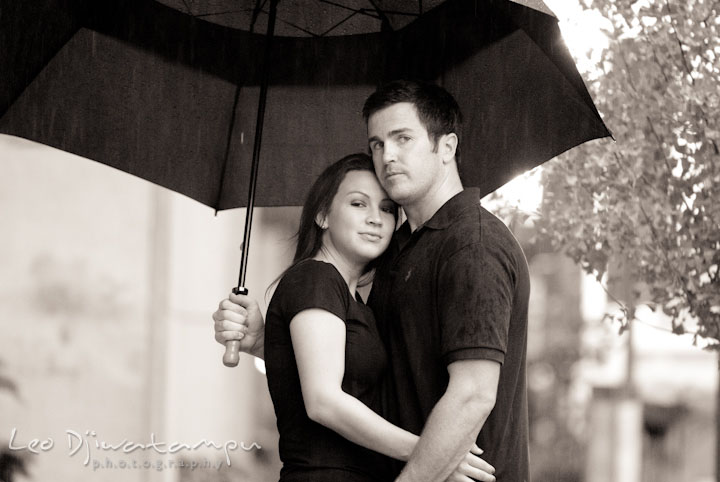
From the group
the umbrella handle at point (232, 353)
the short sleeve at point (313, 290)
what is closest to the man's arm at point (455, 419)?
the short sleeve at point (313, 290)

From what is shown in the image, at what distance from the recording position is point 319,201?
3.72 metres

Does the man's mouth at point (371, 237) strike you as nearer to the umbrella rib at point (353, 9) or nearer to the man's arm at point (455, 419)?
the man's arm at point (455, 419)

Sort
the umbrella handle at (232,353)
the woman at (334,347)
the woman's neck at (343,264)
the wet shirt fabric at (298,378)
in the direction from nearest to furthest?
the woman at (334,347) < the wet shirt fabric at (298,378) < the woman's neck at (343,264) < the umbrella handle at (232,353)

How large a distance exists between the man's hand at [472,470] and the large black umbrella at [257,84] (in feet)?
3.71

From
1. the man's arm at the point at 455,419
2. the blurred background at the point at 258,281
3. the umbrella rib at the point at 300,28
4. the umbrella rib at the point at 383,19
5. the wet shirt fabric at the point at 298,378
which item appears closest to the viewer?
→ the man's arm at the point at 455,419

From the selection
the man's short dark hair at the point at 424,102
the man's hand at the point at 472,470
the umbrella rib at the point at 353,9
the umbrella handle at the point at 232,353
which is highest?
the umbrella rib at the point at 353,9

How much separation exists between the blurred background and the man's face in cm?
64

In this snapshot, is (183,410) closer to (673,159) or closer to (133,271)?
(133,271)

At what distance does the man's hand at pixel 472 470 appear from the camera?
3.22 metres

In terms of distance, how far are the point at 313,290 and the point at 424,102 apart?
0.70 m

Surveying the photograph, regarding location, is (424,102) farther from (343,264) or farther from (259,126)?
(259,126)

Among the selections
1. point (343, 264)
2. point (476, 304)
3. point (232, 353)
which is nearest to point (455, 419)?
point (476, 304)

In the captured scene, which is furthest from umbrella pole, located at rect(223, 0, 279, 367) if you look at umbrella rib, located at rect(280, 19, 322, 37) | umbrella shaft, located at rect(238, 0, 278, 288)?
umbrella rib, located at rect(280, 19, 322, 37)

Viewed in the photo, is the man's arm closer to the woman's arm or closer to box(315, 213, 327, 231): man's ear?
the woman's arm
